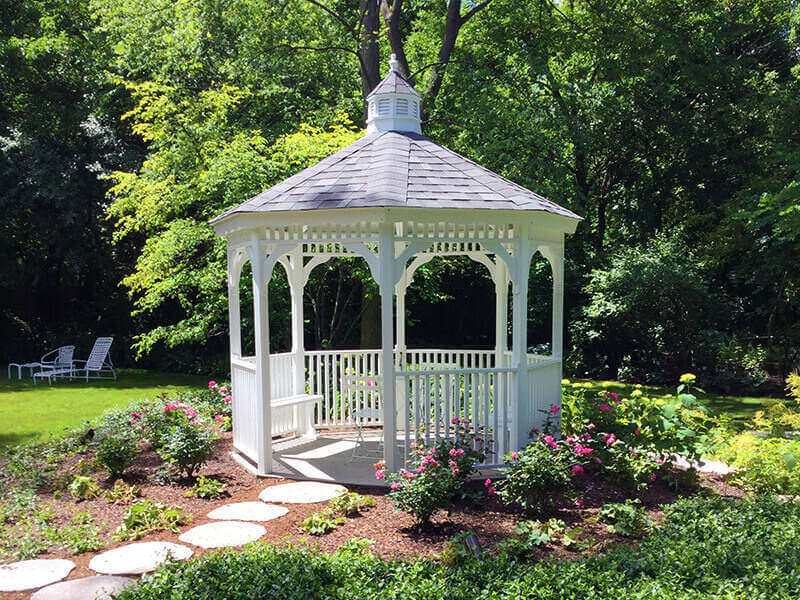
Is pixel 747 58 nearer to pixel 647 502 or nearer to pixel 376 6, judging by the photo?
pixel 376 6

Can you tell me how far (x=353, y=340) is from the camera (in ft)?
47.3

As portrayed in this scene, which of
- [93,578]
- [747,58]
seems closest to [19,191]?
[93,578]

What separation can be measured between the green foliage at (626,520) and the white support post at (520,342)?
4.63 feet

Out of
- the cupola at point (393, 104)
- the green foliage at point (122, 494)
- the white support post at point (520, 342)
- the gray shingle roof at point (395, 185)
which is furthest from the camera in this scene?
the cupola at point (393, 104)

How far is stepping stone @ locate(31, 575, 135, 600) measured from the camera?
4.05m

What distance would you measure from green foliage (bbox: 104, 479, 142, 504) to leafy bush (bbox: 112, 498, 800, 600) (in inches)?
78.4

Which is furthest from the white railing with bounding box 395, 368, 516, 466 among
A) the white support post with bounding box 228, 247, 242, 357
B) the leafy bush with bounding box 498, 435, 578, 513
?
the white support post with bounding box 228, 247, 242, 357

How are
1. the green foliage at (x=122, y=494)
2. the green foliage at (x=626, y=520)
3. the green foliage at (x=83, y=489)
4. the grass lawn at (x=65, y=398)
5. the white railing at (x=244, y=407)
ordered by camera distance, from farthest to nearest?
the grass lawn at (x=65, y=398), the white railing at (x=244, y=407), the green foliage at (x=83, y=489), the green foliage at (x=122, y=494), the green foliage at (x=626, y=520)

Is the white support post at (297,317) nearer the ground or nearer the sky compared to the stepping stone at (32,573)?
nearer the sky

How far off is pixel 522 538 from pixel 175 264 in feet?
29.4

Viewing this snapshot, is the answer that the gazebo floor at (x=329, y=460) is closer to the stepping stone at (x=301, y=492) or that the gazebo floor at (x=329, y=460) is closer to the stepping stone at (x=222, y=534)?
the stepping stone at (x=301, y=492)

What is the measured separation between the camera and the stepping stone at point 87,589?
4.05 metres

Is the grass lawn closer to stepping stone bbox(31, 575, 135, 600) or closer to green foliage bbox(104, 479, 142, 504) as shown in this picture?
green foliage bbox(104, 479, 142, 504)

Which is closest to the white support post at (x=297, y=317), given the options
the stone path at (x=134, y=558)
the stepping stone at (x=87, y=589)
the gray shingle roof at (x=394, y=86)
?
the gray shingle roof at (x=394, y=86)
